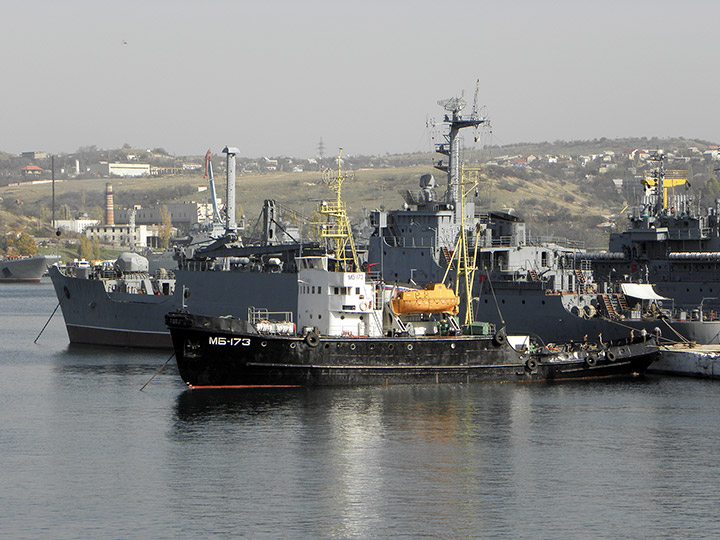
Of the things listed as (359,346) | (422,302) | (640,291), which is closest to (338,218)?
(422,302)

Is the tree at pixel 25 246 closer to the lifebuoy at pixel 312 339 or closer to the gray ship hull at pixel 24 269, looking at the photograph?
the gray ship hull at pixel 24 269

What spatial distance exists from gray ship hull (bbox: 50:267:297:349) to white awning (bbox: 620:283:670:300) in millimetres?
17994

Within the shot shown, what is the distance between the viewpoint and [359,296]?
154ft

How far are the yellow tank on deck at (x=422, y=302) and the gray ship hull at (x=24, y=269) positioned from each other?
121 m

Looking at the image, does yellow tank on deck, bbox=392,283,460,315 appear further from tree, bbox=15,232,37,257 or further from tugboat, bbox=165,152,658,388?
tree, bbox=15,232,37,257

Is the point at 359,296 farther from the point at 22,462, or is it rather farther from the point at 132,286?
the point at 132,286

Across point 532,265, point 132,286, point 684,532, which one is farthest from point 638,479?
point 132,286

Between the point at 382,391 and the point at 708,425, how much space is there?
42.5ft

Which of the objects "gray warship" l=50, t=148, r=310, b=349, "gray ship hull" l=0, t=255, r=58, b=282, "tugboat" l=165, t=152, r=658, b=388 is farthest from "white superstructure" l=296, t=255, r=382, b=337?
"gray ship hull" l=0, t=255, r=58, b=282

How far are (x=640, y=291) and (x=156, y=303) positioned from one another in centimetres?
2888

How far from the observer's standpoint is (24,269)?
160375 mm

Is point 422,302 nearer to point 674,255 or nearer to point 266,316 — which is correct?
point 266,316

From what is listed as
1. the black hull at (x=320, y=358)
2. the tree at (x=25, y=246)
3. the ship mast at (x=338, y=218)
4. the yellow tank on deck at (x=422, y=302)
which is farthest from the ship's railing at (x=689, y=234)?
the tree at (x=25, y=246)

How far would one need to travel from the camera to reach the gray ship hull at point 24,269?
16000cm
